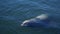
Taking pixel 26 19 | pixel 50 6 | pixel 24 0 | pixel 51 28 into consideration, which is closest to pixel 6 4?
pixel 24 0

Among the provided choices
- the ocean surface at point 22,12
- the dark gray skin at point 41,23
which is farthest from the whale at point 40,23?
the ocean surface at point 22,12

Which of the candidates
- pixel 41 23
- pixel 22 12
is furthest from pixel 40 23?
pixel 22 12

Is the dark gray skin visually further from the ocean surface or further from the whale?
the ocean surface

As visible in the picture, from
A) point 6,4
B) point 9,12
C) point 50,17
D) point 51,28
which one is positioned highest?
point 6,4

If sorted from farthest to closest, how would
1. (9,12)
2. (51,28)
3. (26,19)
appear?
(9,12) → (26,19) → (51,28)

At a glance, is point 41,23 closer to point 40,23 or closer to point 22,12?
point 40,23

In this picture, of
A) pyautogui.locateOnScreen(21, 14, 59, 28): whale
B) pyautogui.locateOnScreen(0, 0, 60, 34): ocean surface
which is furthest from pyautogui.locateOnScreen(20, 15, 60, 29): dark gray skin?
pyautogui.locateOnScreen(0, 0, 60, 34): ocean surface

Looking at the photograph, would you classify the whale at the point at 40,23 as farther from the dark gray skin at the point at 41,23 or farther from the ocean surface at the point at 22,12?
the ocean surface at the point at 22,12

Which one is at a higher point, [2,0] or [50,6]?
[2,0]

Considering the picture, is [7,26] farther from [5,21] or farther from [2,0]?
[2,0]
